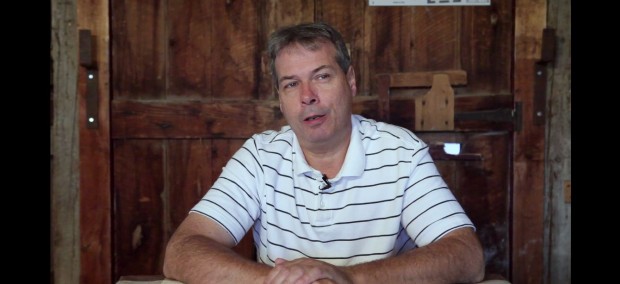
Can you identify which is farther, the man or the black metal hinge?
the black metal hinge

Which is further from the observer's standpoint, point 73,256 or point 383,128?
point 73,256

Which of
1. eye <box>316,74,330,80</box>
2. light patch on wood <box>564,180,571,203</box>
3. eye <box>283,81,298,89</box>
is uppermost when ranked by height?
eye <box>316,74,330,80</box>

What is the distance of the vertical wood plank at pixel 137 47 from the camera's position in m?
2.23

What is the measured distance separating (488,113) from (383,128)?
64 centimetres

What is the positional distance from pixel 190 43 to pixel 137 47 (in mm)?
208

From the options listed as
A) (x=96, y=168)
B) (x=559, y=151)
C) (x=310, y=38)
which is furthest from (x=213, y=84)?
(x=559, y=151)

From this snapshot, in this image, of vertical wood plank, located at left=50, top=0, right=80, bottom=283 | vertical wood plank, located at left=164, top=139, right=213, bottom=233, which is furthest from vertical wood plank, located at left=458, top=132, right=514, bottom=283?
vertical wood plank, located at left=50, top=0, right=80, bottom=283

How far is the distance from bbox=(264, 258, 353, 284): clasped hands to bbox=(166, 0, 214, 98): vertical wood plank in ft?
3.55

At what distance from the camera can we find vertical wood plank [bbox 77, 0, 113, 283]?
7.23 feet

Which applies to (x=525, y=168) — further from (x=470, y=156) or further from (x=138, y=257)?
(x=138, y=257)

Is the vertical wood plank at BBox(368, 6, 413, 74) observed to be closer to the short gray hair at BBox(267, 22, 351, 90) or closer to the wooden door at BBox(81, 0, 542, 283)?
the wooden door at BBox(81, 0, 542, 283)

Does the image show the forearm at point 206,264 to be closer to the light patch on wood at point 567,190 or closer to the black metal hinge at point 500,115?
the black metal hinge at point 500,115

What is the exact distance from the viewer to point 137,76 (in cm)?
224

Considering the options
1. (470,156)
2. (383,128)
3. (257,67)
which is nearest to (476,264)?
(383,128)
